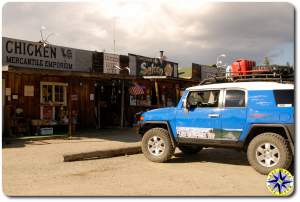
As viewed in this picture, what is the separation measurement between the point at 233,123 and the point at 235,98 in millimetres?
586

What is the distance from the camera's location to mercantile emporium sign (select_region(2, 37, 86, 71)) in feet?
50.2

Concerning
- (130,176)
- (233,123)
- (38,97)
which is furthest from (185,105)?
(38,97)

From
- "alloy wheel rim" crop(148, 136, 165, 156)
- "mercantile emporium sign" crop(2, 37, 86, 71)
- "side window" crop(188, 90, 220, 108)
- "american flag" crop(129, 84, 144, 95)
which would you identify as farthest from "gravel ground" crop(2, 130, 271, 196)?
"american flag" crop(129, 84, 144, 95)

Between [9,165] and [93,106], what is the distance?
32.9 ft

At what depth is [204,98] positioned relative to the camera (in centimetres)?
908

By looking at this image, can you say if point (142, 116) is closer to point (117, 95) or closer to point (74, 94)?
point (74, 94)

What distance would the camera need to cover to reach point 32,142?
1333 centimetres

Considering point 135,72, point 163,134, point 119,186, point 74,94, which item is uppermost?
point 135,72

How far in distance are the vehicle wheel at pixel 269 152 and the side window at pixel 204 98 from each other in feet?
4.53

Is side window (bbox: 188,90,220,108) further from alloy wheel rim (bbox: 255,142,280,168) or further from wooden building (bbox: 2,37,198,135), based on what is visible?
wooden building (bbox: 2,37,198,135)

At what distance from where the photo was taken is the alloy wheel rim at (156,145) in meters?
9.40

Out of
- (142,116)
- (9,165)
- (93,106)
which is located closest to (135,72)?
(93,106)

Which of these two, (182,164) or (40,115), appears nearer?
(182,164)

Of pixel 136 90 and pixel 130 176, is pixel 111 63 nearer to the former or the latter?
pixel 136 90
